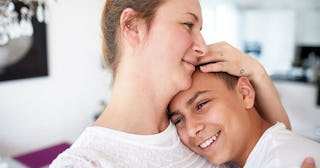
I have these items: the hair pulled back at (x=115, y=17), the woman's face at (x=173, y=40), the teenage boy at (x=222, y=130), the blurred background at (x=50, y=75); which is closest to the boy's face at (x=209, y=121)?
the teenage boy at (x=222, y=130)

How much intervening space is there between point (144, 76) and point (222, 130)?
0.30 m

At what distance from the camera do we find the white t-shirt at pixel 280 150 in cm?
87

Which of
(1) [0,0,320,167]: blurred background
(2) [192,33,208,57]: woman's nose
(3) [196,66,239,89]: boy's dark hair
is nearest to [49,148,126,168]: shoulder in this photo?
(2) [192,33,208,57]: woman's nose

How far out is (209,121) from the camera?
0.98 m

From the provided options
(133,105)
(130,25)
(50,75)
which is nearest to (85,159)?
(133,105)

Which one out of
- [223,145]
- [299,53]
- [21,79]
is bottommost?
[299,53]

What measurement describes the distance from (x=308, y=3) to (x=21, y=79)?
5.31 metres

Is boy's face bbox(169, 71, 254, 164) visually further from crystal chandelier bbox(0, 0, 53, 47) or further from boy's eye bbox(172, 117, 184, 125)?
crystal chandelier bbox(0, 0, 53, 47)

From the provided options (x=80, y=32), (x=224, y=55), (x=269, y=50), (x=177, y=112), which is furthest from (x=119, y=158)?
(x=269, y=50)

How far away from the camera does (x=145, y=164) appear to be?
824 millimetres

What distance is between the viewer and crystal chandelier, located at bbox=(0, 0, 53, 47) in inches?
98.6

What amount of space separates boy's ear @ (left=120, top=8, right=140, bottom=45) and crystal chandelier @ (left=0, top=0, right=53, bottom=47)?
78.2 inches

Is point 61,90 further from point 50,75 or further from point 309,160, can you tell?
point 309,160

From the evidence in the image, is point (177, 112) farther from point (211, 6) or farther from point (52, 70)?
point (211, 6)
